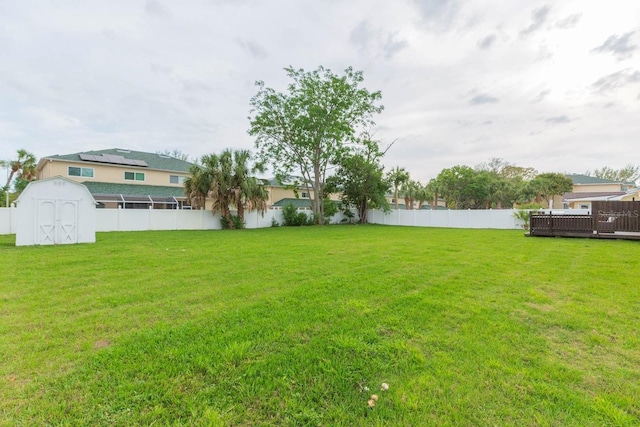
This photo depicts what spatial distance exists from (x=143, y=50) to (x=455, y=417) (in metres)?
14.7

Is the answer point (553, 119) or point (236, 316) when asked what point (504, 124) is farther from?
point (236, 316)

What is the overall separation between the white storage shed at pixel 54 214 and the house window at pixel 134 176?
49.9 ft

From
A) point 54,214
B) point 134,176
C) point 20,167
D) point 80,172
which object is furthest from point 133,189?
point 54,214

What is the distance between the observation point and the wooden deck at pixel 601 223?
11.7m

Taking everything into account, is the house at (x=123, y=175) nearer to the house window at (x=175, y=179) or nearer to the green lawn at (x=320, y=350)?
the house window at (x=175, y=179)

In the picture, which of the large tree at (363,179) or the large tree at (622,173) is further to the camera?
the large tree at (622,173)

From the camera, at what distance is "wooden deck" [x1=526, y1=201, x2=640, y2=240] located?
38.3ft

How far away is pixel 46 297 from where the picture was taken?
4039 mm

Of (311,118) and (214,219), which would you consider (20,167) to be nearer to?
(214,219)

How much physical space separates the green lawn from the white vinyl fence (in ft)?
41.1

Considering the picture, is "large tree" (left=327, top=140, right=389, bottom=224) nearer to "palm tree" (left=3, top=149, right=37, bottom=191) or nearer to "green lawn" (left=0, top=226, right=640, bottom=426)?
"green lawn" (left=0, top=226, right=640, bottom=426)

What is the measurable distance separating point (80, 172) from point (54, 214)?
15.3 meters

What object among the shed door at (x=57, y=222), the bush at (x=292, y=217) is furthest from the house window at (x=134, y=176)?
the shed door at (x=57, y=222)

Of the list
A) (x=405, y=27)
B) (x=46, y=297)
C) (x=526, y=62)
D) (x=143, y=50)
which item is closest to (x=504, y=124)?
(x=526, y=62)
